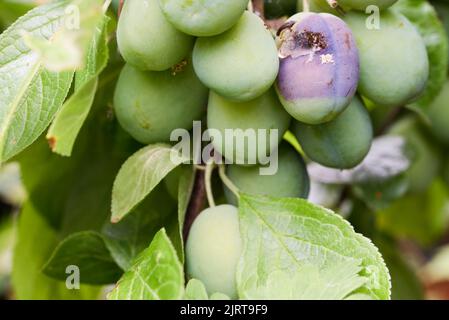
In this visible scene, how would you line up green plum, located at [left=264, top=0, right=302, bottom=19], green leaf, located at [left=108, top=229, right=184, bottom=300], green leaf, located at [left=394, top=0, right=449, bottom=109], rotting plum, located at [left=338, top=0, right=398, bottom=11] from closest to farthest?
green leaf, located at [left=108, top=229, right=184, bottom=300] < rotting plum, located at [left=338, top=0, right=398, bottom=11] < green plum, located at [left=264, top=0, right=302, bottom=19] < green leaf, located at [left=394, top=0, right=449, bottom=109]

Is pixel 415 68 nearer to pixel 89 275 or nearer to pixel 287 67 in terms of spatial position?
pixel 287 67

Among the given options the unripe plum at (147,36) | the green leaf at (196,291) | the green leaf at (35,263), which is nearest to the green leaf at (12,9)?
the green leaf at (35,263)

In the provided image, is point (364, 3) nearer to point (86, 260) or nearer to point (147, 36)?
point (147, 36)

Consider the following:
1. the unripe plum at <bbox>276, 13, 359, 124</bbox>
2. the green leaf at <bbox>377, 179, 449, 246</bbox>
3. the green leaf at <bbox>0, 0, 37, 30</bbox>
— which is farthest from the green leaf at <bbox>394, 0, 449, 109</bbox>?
the green leaf at <bbox>0, 0, 37, 30</bbox>

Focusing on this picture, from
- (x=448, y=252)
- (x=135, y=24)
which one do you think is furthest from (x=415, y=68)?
(x=448, y=252)

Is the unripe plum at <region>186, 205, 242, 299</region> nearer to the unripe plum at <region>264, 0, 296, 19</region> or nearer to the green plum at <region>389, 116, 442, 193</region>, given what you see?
the unripe plum at <region>264, 0, 296, 19</region>

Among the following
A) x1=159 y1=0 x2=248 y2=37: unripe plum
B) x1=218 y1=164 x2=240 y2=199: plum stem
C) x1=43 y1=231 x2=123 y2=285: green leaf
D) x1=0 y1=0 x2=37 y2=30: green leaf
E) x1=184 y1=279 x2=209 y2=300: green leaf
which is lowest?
x1=43 y1=231 x2=123 y2=285: green leaf

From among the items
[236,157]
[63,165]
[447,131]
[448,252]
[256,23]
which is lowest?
[448,252]
